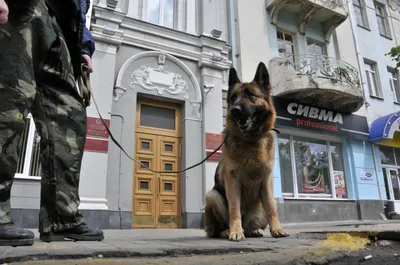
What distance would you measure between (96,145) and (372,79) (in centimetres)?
1300

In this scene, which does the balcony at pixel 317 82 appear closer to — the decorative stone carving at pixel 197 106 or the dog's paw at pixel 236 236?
the decorative stone carving at pixel 197 106

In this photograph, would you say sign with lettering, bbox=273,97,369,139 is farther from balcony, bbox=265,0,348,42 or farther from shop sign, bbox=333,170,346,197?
balcony, bbox=265,0,348,42

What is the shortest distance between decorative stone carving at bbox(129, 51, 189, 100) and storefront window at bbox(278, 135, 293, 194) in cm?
413

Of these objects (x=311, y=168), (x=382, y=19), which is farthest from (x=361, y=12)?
(x=311, y=168)

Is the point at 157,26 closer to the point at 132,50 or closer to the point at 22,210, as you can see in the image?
the point at 132,50

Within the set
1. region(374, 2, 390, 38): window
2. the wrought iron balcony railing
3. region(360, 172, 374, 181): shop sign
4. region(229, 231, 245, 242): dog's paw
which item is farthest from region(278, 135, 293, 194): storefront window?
region(374, 2, 390, 38): window

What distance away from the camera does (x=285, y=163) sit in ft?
34.6

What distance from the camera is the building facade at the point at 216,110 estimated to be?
742 cm

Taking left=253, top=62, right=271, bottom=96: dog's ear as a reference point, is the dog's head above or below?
below

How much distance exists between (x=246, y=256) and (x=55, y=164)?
1259 mm

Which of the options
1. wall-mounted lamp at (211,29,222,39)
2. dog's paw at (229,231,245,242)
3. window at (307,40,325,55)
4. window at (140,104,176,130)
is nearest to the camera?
dog's paw at (229,231,245,242)

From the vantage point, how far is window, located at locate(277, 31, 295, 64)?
11.7 meters

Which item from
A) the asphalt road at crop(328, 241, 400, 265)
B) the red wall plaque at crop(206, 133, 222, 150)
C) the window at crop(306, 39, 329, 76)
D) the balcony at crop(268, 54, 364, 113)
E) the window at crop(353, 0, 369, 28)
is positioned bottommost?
the asphalt road at crop(328, 241, 400, 265)

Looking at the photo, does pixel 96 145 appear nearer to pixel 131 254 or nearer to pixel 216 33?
pixel 216 33
